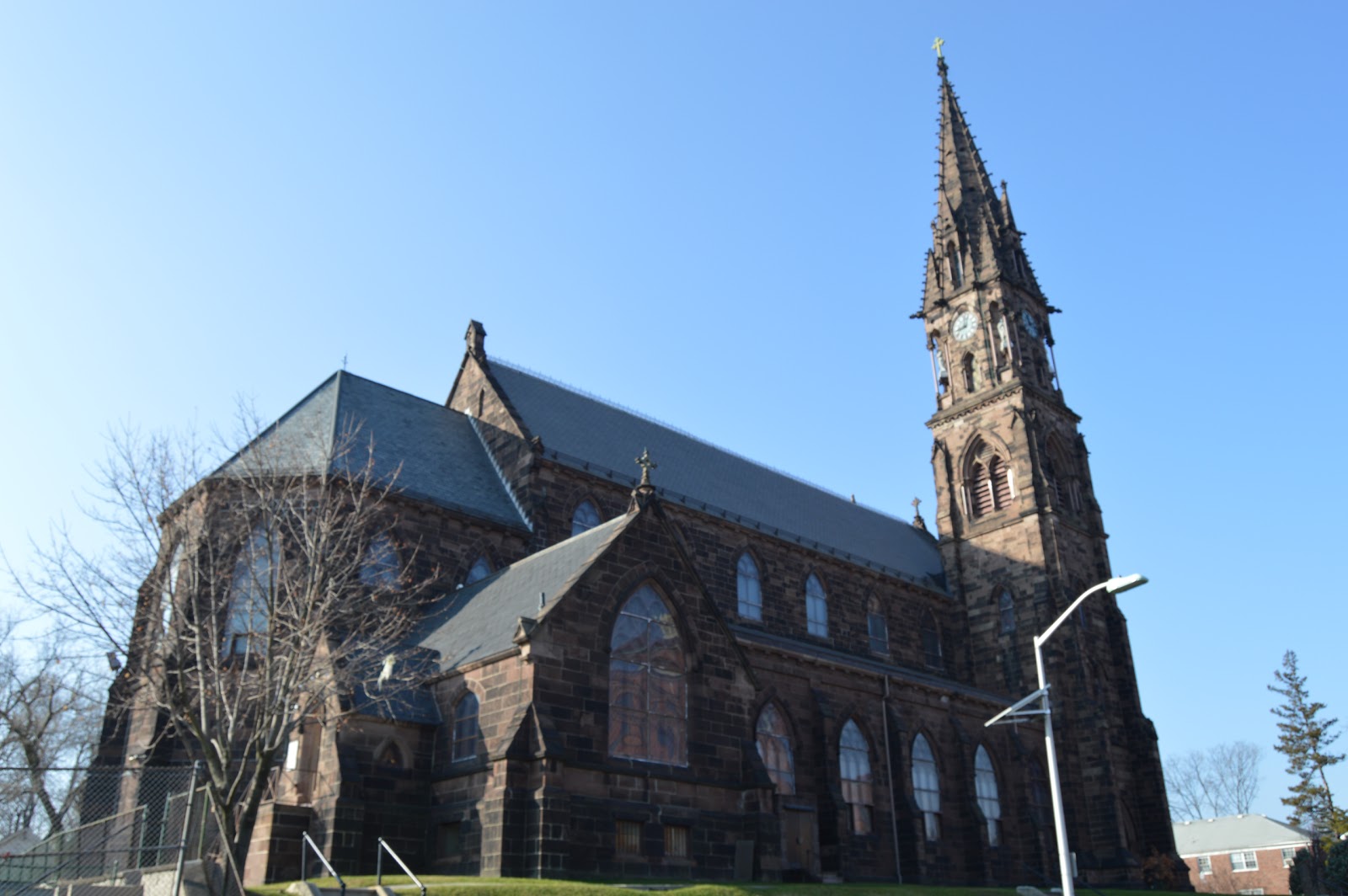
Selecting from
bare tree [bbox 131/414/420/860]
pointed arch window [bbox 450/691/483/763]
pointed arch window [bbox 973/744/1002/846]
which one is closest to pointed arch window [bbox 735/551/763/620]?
pointed arch window [bbox 973/744/1002/846]

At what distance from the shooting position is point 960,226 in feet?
181

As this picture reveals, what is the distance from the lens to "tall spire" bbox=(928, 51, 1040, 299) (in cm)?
5403

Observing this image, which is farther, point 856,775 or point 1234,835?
point 1234,835

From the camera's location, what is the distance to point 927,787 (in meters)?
34.4

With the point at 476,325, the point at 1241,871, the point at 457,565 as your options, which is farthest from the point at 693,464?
the point at 1241,871

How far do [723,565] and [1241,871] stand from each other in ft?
182

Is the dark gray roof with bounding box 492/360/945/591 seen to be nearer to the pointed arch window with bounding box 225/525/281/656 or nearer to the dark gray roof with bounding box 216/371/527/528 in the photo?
the dark gray roof with bounding box 216/371/527/528

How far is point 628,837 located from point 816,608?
2133cm

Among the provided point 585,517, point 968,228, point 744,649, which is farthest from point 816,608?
point 968,228

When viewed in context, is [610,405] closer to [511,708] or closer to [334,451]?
[334,451]

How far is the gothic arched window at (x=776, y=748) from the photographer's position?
30.0 meters

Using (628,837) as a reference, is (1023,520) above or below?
above

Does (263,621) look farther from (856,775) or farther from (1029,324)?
(1029,324)

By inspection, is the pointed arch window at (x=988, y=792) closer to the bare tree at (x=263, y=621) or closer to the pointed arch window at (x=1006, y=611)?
the pointed arch window at (x=1006, y=611)
